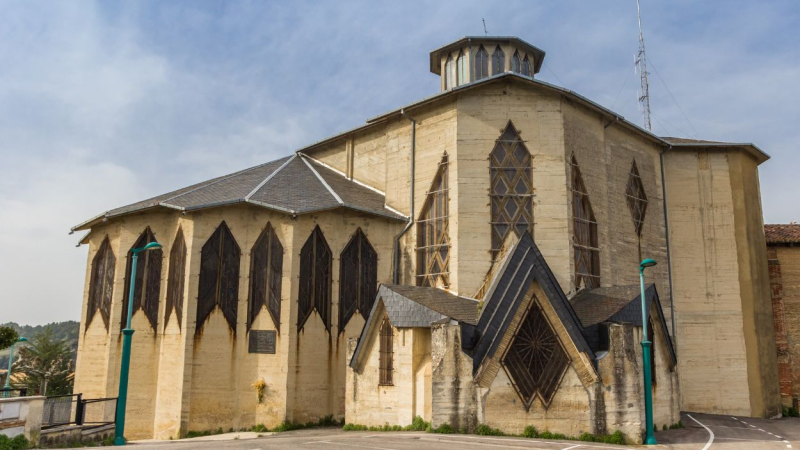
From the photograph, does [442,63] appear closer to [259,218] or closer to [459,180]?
[459,180]

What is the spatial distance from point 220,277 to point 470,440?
1157 cm

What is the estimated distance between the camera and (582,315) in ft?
70.4

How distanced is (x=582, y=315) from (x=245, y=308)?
1205cm

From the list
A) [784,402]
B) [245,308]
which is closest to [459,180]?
[245,308]

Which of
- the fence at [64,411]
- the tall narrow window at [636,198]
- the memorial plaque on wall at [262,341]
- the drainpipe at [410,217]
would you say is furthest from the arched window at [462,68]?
the fence at [64,411]

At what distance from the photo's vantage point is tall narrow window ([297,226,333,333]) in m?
24.0

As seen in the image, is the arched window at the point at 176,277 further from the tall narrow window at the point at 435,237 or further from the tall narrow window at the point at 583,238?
the tall narrow window at the point at 583,238

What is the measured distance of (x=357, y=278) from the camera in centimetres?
2542

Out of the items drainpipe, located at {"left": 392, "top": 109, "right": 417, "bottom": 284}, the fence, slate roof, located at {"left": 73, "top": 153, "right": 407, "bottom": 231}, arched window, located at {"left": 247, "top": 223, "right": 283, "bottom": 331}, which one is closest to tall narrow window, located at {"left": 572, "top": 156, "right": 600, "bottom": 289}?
drainpipe, located at {"left": 392, "top": 109, "right": 417, "bottom": 284}

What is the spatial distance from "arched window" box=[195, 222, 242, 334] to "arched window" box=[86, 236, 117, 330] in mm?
4679

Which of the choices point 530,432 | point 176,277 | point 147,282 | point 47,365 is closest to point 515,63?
point 176,277

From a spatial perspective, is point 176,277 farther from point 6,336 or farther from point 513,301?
point 513,301

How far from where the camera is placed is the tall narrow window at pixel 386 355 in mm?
20656

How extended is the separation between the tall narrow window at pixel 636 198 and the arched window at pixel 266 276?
51.7 ft
